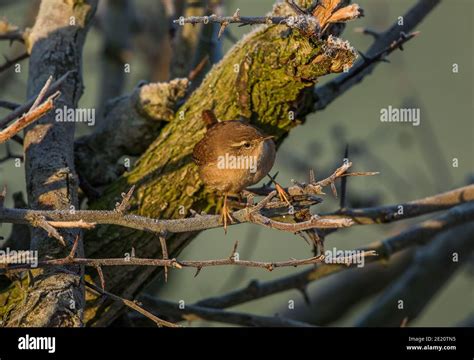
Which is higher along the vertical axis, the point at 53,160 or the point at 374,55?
the point at 374,55

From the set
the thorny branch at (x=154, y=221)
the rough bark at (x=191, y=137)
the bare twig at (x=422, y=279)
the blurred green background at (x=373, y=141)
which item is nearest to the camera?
the thorny branch at (x=154, y=221)

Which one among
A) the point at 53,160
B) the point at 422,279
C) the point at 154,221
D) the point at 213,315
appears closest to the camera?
the point at 154,221

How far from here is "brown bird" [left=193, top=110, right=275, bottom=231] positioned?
3656 mm

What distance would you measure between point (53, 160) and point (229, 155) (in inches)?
33.4

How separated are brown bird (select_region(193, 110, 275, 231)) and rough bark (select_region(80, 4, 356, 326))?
0.35 ft

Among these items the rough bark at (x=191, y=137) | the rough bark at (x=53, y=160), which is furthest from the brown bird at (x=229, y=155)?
the rough bark at (x=53, y=160)

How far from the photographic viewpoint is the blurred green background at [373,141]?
21.5 ft

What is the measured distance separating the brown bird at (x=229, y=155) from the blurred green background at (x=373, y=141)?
174 centimetres

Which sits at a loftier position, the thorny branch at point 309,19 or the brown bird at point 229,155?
the thorny branch at point 309,19

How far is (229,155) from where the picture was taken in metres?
3.84

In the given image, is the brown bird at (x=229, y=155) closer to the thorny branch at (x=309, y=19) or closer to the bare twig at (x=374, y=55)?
the bare twig at (x=374, y=55)

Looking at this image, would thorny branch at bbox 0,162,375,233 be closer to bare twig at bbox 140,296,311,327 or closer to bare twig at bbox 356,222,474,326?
bare twig at bbox 140,296,311,327

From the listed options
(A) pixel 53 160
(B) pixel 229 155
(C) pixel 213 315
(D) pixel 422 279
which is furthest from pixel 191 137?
(D) pixel 422 279

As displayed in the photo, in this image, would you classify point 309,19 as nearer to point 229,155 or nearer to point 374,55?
point 229,155
